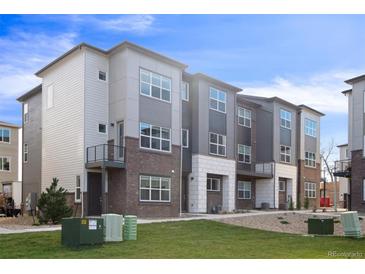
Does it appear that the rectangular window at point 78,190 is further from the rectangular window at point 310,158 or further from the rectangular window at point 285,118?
the rectangular window at point 310,158

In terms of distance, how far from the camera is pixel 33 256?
12.3 meters

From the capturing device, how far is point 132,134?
2417 centimetres

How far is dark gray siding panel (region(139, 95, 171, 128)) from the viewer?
24812 millimetres

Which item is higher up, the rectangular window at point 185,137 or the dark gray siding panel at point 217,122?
the dark gray siding panel at point 217,122

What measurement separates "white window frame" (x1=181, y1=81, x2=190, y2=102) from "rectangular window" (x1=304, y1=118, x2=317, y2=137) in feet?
42.0

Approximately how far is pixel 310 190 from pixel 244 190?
7.50 meters

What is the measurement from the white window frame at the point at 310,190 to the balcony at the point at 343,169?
6315 mm

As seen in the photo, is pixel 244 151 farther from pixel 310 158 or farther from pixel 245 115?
pixel 310 158

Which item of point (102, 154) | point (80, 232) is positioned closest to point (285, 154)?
point (102, 154)

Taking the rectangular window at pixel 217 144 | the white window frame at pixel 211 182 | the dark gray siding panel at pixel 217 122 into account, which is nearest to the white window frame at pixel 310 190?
the white window frame at pixel 211 182

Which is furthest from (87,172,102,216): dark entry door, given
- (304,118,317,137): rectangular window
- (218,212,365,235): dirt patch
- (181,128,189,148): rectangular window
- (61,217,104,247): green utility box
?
(304,118,317,137): rectangular window

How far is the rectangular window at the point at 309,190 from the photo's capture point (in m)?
39.4

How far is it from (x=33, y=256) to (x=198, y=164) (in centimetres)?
→ 1760

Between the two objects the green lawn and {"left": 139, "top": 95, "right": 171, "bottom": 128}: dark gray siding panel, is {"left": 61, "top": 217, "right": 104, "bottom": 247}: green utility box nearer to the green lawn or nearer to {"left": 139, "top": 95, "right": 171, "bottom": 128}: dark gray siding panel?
the green lawn
